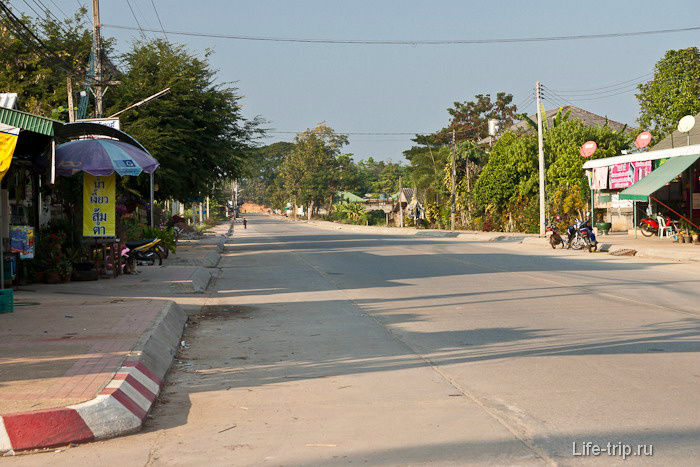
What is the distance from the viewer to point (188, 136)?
96.7ft

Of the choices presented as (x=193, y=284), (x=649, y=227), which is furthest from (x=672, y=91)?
(x=193, y=284)

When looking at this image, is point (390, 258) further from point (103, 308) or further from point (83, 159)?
point (103, 308)

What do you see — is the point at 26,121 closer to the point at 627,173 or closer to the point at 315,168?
the point at 627,173

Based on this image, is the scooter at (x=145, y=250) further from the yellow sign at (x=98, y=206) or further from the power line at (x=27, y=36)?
the power line at (x=27, y=36)

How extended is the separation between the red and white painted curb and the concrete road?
0.46 ft

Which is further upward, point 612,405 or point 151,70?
point 151,70

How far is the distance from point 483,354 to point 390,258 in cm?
1668

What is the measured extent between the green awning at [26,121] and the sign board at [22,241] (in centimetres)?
271

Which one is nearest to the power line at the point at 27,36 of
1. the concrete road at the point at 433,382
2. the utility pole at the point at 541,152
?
the concrete road at the point at 433,382

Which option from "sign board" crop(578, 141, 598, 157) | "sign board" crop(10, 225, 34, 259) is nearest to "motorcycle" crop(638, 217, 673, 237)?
"sign board" crop(578, 141, 598, 157)

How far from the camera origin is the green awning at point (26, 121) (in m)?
11.8

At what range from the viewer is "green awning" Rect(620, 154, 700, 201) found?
27359 millimetres

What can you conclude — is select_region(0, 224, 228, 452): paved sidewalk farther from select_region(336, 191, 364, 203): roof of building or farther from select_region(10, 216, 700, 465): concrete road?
select_region(336, 191, 364, 203): roof of building

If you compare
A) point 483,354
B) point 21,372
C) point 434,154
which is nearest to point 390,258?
point 483,354
